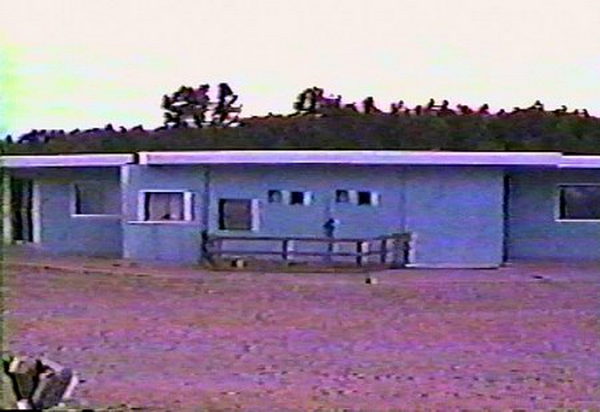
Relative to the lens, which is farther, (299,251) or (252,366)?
(299,251)

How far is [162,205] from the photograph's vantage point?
27.8 meters

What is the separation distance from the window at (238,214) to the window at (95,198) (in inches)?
135

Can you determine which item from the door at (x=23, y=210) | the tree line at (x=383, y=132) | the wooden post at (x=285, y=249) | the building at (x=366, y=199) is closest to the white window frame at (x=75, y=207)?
the building at (x=366, y=199)

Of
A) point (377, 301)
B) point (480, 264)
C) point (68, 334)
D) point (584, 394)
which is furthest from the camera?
point (480, 264)

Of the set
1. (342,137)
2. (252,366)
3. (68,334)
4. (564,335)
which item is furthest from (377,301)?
(342,137)

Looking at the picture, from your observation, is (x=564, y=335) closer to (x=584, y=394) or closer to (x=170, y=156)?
(x=584, y=394)

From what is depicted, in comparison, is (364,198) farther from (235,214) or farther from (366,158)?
(235,214)

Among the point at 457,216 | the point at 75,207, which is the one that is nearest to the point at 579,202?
the point at 457,216

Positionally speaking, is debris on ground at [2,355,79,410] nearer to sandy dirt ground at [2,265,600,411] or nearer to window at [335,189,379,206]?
sandy dirt ground at [2,265,600,411]

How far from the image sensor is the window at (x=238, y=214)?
2727cm

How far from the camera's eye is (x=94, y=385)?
10586 millimetres

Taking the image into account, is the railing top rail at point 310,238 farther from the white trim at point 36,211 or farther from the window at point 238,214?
the white trim at point 36,211

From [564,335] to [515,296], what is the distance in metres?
5.04

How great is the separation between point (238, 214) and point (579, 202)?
23.8 ft
